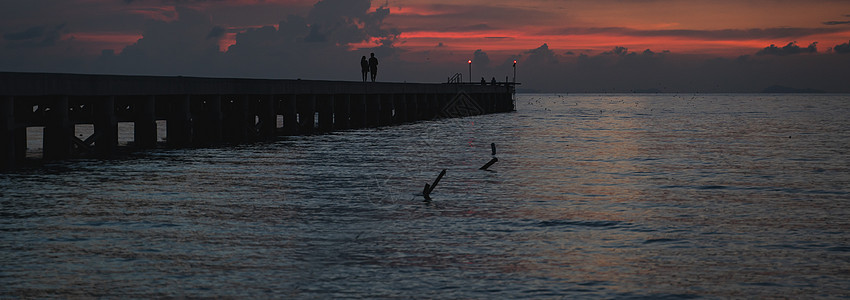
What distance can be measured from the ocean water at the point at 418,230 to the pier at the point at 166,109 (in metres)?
1.69

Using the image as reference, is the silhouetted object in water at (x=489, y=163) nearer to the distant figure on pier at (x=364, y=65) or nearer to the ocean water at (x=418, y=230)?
the ocean water at (x=418, y=230)

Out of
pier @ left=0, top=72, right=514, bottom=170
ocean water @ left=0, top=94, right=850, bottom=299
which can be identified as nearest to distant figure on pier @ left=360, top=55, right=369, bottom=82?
pier @ left=0, top=72, right=514, bottom=170

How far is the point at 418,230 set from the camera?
1322 centimetres

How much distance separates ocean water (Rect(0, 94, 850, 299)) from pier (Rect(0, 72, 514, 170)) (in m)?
1.69

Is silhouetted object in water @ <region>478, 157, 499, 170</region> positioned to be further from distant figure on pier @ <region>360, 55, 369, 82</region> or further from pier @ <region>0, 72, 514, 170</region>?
distant figure on pier @ <region>360, 55, 369, 82</region>

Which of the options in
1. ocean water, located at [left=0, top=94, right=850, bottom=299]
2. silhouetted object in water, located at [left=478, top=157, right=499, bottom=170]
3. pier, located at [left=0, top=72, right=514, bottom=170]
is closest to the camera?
ocean water, located at [left=0, top=94, right=850, bottom=299]

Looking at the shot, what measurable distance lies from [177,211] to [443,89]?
59.7 meters

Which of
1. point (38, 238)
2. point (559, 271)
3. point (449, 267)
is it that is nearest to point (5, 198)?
point (38, 238)

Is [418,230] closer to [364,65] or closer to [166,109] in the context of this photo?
[166,109]

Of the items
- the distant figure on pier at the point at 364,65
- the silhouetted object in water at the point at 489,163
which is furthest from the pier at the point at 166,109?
the silhouetted object in water at the point at 489,163

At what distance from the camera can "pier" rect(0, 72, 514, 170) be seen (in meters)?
24.2

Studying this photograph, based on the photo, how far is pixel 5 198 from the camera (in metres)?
16.5

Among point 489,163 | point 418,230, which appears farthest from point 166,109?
point 418,230

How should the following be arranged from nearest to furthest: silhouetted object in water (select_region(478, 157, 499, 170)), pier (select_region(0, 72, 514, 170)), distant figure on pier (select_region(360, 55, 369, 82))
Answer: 1. silhouetted object in water (select_region(478, 157, 499, 170))
2. pier (select_region(0, 72, 514, 170))
3. distant figure on pier (select_region(360, 55, 369, 82))
